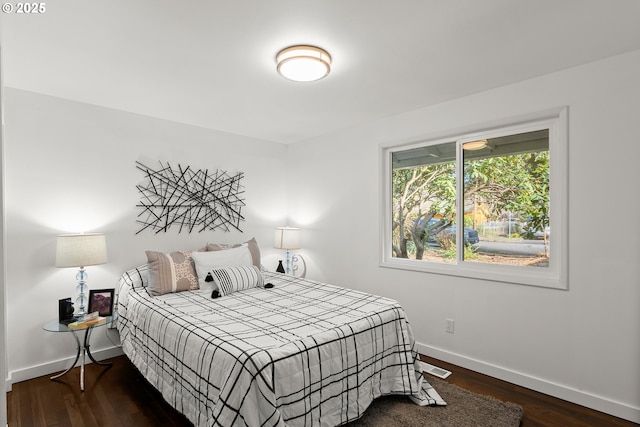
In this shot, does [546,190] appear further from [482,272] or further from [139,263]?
[139,263]

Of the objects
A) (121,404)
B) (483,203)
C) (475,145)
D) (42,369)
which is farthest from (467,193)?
(42,369)

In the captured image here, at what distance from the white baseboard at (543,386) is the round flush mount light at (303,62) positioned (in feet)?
8.71

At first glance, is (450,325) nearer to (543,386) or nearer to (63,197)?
(543,386)

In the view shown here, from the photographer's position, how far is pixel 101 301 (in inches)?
118

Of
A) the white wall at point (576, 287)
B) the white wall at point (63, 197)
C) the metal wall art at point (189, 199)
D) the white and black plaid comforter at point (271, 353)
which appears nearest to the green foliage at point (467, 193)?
the white wall at point (576, 287)

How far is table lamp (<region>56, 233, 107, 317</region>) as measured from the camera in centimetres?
274

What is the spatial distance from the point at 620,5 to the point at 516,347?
238 centimetres

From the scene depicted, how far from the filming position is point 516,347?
278 centimetres

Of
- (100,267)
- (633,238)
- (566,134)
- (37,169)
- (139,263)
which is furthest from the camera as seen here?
(139,263)

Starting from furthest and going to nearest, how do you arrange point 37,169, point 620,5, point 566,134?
point 37,169, point 566,134, point 620,5

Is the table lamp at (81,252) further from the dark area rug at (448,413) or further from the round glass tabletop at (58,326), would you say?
the dark area rug at (448,413)

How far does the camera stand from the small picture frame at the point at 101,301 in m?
2.95

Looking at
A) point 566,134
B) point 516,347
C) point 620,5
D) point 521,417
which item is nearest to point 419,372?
point 521,417

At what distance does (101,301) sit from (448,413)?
2.89m
